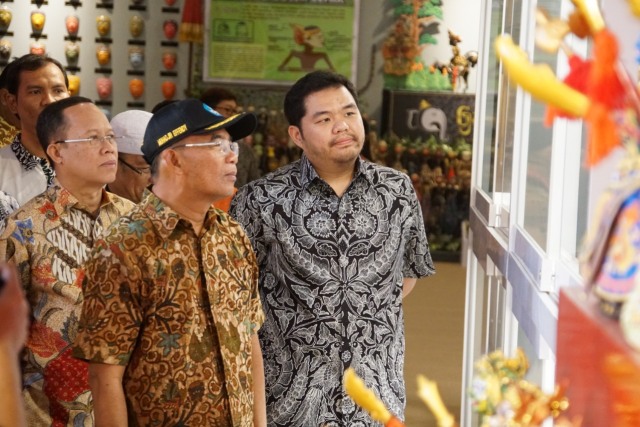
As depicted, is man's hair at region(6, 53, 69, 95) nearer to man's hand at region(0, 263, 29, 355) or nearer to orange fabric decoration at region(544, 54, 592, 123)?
man's hand at region(0, 263, 29, 355)

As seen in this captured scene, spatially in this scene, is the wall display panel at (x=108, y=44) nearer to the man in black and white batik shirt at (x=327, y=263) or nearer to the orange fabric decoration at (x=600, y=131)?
the man in black and white batik shirt at (x=327, y=263)

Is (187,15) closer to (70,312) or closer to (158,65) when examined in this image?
(158,65)

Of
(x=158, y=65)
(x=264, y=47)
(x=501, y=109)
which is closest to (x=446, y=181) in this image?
(x=264, y=47)

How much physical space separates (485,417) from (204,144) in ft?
5.45

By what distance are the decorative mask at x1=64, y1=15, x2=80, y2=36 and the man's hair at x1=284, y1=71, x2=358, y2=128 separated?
9.37 m

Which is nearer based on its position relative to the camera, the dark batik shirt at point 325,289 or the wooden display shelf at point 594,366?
the wooden display shelf at point 594,366

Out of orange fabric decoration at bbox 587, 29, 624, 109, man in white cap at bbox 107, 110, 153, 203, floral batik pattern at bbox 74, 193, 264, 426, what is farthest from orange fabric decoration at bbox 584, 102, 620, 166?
man in white cap at bbox 107, 110, 153, 203

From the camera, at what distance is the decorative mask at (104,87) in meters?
12.5

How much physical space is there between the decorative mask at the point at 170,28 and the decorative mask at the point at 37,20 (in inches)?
52.7

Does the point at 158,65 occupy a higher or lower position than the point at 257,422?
higher

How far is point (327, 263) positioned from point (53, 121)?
0.99 m

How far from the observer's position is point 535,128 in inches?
128

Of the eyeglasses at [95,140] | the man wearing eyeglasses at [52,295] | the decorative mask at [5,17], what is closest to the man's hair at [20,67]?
the eyeglasses at [95,140]

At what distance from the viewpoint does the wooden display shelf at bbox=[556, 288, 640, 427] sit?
3.68 feet
